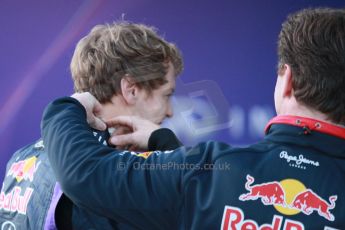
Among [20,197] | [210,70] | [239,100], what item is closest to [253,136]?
[239,100]

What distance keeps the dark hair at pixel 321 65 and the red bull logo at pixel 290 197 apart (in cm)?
14

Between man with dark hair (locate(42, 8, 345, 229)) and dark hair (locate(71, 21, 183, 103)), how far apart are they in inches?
14.7

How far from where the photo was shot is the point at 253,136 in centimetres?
270

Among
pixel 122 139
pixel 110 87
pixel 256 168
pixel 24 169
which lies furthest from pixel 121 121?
pixel 256 168

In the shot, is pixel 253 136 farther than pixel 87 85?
Yes

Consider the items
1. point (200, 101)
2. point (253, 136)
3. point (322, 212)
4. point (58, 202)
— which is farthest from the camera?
point (253, 136)

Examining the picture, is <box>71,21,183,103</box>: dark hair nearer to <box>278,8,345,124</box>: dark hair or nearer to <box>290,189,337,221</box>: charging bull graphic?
<box>278,8,345,124</box>: dark hair

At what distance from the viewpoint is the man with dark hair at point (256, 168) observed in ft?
2.64

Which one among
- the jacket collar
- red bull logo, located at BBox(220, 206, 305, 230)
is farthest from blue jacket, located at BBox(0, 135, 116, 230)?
the jacket collar

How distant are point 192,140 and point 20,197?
1.68 feet

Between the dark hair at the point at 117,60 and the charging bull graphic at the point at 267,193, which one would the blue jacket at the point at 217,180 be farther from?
the dark hair at the point at 117,60

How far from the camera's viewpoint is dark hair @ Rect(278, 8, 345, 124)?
86 centimetres

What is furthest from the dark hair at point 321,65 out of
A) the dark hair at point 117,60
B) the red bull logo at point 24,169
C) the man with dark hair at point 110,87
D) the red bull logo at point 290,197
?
the red bull logo at point 24,169

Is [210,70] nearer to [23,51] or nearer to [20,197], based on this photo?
[23,51]
